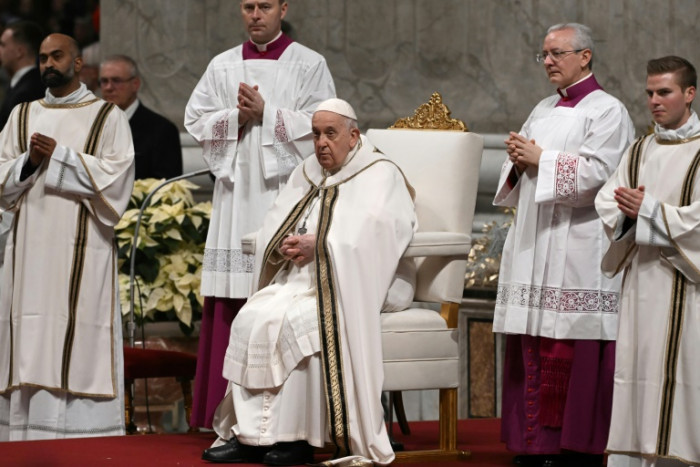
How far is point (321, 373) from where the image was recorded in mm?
6770

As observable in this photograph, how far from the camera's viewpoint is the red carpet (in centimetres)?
694

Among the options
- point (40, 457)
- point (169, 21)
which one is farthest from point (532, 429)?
point (169, 21)

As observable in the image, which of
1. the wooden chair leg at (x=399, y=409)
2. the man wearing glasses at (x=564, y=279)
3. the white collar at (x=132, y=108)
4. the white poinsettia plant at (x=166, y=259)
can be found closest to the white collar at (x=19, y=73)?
the white collar at (x=132, y=108)

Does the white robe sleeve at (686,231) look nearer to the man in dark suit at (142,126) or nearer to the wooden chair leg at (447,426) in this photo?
the wooden chair leg at (447,426)

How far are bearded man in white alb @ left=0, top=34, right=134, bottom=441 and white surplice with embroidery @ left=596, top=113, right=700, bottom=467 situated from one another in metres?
2.52

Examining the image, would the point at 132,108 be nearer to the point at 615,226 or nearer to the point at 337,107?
the point at 337,107

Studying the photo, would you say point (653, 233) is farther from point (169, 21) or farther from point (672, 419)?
point (169, 21)

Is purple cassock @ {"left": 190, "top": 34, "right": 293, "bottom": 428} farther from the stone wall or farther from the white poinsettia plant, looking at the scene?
the stone wall

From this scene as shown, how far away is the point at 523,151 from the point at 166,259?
2.90 meters

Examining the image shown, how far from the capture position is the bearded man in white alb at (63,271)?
25.6 ft

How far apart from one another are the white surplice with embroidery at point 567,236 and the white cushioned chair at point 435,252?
0.81 ft

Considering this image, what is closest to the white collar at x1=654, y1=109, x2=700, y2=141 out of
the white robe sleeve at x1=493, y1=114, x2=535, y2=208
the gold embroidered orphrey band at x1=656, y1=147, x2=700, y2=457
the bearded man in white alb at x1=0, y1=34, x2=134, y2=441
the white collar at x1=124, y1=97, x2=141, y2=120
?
the gold embroidered orphrey band at x1=656, y1=147, x2=700, y2=457

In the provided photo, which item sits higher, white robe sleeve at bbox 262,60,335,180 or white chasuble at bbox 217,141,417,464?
white robe sleeve at bbox 262,60,335,180

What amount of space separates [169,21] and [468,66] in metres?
2.23
